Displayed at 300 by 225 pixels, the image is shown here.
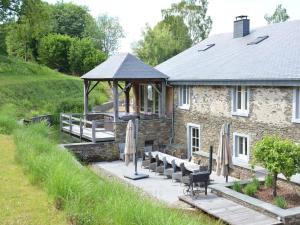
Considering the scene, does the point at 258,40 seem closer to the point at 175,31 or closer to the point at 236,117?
the point at 236,117

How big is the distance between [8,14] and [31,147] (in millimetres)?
30031

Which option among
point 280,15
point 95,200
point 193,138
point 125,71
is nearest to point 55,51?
point 280,15

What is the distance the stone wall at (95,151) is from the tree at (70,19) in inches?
2125

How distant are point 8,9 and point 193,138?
27.1 m

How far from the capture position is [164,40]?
52.7 metres

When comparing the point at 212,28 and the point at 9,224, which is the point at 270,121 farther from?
the point at 212,28

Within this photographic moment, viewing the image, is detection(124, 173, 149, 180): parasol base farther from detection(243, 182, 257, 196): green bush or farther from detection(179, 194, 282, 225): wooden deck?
detection(243, 182, 257, 196): green bush

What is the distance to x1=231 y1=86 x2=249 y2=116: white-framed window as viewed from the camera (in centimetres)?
1645

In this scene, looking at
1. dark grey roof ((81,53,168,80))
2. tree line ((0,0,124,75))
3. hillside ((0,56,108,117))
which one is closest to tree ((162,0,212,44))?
tree line ((0,0,124,75))

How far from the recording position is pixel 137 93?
81.8ft

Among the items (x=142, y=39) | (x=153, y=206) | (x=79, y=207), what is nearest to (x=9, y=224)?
(x=79, y=207)

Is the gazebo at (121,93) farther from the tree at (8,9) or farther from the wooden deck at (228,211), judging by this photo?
the tree at (8,9)

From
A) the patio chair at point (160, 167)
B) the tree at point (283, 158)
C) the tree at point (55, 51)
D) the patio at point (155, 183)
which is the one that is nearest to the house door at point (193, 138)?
the patio at point (155, 183)

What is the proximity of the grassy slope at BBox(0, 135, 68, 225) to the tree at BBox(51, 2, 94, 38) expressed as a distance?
201ft
